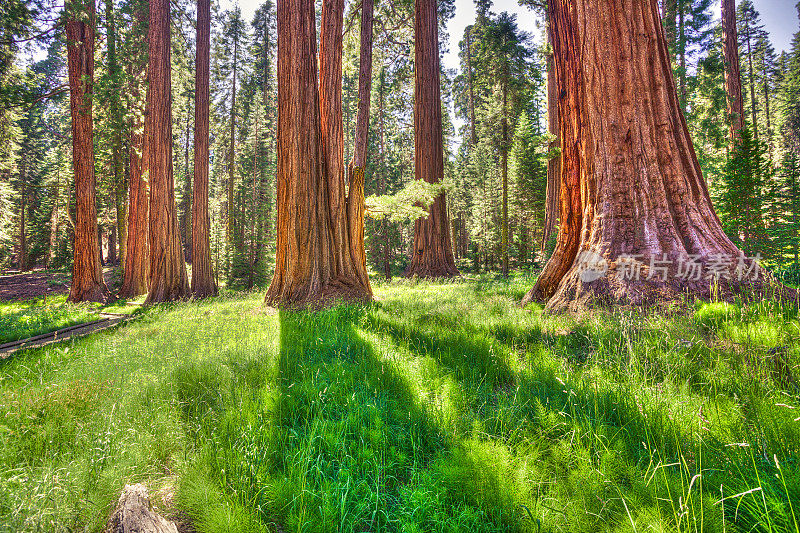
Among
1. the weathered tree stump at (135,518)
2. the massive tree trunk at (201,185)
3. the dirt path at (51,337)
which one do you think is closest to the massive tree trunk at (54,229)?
the massive tree trunk at (201,185)

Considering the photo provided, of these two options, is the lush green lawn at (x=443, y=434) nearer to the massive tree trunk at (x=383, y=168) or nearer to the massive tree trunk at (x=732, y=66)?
the massive tree trunk at (x=383, y=168)

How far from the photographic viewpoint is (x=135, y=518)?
1157mm

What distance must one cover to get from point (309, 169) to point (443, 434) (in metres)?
5.89

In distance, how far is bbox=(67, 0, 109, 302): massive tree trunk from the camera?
34.6 feet

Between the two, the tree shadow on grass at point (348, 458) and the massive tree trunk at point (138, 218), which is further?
the massive tree trunk at point (138, 218)

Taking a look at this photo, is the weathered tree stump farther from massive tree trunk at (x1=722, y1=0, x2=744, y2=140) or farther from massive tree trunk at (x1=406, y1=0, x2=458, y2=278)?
massive tree trunk at (x1=722, y1=0, x2=744, y2=140)

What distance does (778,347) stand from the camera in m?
2.08

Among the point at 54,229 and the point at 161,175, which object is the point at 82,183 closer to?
the point at 161,175

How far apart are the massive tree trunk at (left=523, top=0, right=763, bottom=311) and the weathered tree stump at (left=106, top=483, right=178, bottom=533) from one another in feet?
12.7

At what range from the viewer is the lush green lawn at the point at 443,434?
4.07 ft

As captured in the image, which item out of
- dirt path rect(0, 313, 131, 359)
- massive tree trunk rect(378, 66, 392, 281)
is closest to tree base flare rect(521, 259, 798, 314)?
dirt path rect(0, 313, 131, 359)

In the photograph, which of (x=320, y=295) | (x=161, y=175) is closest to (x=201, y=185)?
(x=161, y=175)

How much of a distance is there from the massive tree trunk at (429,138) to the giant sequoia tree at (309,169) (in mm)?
4717

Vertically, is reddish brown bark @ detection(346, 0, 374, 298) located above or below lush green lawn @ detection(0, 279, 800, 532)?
above
